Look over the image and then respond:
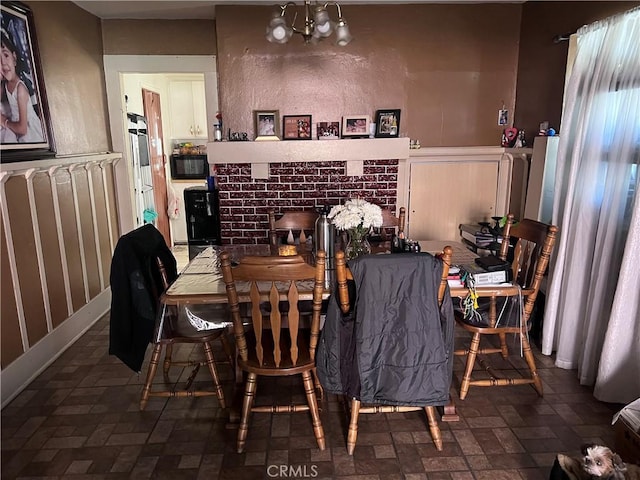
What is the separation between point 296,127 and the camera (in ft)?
12.2

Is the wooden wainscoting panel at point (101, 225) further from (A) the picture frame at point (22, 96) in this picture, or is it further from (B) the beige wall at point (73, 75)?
(A) the picture frame at point (22, 96)

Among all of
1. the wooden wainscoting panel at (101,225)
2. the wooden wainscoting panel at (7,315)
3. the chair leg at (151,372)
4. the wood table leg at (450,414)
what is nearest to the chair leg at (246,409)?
the chair leg at (151,372)

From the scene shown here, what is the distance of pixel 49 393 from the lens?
2.53 m

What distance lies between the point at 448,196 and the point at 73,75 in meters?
3.13

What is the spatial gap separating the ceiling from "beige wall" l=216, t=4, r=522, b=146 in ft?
0.24

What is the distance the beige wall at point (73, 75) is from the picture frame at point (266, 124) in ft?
4.28

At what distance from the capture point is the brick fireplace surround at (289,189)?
377cm

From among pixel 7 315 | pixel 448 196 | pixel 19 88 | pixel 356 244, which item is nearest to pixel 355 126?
pixel 448 196

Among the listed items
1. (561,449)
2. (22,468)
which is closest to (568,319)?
(561,449)

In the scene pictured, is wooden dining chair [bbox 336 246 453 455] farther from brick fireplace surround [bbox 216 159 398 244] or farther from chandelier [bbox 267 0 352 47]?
brick fireplace surround [bbox 216 159 398 244]

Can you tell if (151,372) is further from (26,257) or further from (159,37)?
(159,37)

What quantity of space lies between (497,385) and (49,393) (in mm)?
2479

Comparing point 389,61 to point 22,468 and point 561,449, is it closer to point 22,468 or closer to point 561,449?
point 561,449

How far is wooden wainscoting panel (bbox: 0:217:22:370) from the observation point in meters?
2.41
